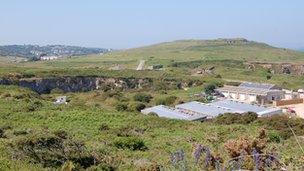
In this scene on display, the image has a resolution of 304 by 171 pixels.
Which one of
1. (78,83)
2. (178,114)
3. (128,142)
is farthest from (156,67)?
(128,142)

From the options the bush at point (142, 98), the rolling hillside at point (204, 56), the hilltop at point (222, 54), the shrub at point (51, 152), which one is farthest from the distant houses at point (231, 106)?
the hilltop at point (222, 54)

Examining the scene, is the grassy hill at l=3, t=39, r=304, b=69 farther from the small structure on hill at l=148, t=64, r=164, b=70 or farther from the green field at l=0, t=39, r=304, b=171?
the green field at l=0, t=39, r=304, b=171

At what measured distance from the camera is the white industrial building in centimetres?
6838

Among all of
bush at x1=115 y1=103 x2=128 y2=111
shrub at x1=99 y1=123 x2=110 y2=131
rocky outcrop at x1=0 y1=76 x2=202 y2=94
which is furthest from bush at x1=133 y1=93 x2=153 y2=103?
shrub at x1=99 y1=123 x2=110 y2=131

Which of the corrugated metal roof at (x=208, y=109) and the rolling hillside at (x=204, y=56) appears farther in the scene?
the rolling hillside at (x=204, y=56)

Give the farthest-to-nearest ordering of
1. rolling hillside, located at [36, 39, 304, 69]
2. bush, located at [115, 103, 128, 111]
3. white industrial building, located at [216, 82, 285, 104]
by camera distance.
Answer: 1. rolling hillside, located at [36, 39, 304, 69]
2. white industrial building, located at [216, 82, 285, 104]
3. bush, located at [115, 103, 128, 111]

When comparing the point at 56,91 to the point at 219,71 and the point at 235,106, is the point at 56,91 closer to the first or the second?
the point at 235,106

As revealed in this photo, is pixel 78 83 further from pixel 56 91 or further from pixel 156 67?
pixel 156 67

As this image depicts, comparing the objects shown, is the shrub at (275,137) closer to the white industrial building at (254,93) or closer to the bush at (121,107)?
the bush at (121,107)

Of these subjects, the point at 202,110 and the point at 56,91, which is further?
the point at 56,91

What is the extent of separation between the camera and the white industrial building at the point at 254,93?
6838 centimetres

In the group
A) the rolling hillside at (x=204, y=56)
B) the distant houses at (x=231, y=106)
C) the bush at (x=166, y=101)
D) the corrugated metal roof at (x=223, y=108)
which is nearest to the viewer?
the distant houses at (x=231, y=106)

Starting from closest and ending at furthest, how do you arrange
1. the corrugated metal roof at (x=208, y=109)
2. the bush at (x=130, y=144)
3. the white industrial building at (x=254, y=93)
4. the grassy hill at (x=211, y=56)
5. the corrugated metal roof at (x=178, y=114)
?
the bush at (x=130, y=144), the corrugated metal roof at (x=178, y=114), the corrugated metal roof at (x=208, y=109), the white industrial building at (x=254, y=93), the grassy hill at (x=211, y=56)

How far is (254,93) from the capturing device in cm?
6869
